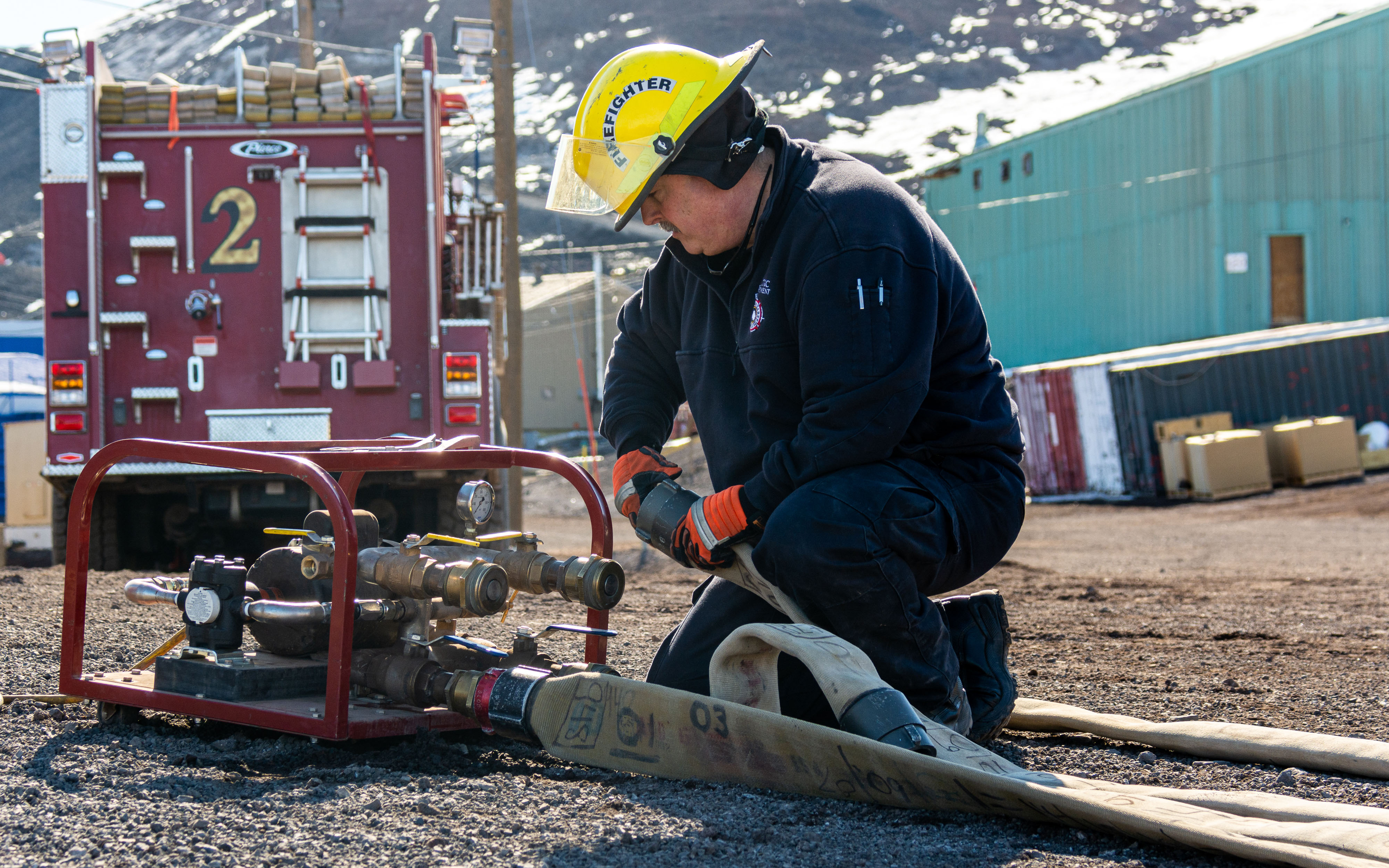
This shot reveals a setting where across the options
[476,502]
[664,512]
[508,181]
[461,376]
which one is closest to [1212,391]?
[508,181]

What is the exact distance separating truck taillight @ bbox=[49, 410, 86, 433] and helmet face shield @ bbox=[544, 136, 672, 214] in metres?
4.87

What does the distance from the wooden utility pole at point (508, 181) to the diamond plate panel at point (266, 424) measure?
4.76 metres

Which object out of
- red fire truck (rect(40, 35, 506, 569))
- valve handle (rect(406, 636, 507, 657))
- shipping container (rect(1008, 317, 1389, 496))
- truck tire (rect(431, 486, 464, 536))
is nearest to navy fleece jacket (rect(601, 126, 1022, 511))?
valve handle (rect(406, 636, 507, 657))

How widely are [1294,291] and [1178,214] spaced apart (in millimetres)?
2707

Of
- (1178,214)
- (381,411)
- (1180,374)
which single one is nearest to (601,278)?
(1178,214)

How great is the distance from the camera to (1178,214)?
24.7 m

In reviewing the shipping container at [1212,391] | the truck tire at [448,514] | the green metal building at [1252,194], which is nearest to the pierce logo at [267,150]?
the truck tire at [448,514]

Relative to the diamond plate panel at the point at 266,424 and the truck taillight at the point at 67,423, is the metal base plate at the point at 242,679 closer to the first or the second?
the diamond plate panel at the point at 266,424

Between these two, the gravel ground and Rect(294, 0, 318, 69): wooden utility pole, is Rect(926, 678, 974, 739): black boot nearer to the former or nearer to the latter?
the gravel ground

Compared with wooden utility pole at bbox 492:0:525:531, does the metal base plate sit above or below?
below

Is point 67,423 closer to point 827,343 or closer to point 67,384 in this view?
point 67,384

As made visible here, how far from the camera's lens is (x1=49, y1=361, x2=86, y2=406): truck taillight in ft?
23.0

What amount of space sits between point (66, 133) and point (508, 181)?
579 centimetres

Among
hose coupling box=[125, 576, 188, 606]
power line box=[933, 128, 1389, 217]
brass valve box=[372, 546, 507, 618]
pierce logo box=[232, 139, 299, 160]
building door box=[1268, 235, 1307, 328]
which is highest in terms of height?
power line box=[933, 128, 1389, 217]
